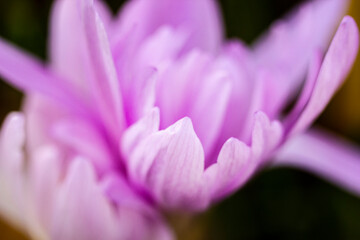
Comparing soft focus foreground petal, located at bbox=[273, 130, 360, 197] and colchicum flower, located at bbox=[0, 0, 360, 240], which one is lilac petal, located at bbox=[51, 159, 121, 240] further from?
soft focus foreground petal, located at bbox=[273, 130, 360, 197]

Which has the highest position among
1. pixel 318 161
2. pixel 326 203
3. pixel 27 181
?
pixel 27 181

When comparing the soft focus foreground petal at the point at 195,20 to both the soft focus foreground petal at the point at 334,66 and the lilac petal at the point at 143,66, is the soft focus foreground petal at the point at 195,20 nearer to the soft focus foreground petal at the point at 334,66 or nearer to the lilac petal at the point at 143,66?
the lilac petal at the point at 143,66

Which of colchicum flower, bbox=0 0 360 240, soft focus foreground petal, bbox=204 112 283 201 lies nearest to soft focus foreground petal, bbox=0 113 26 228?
colchicum flower, bbox=0 0 360 240

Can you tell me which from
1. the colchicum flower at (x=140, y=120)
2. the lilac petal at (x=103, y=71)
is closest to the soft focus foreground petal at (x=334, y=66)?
the colchicum flower at (x=140, y=120)

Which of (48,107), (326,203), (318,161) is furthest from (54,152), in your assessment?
(326,203)

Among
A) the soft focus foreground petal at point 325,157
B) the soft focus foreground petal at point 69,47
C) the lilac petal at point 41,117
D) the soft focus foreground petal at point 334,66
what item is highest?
the soft focus foreground petal at point 69,47

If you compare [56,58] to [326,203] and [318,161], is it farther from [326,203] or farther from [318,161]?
[326,203]

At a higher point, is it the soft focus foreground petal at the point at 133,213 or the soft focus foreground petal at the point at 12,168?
the soft focus foreground petal at the point at 12,168

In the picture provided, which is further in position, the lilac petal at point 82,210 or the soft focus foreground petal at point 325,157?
the soft focus foreground petal at point 325,157

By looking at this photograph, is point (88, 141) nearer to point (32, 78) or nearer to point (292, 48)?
point (32, 78)
